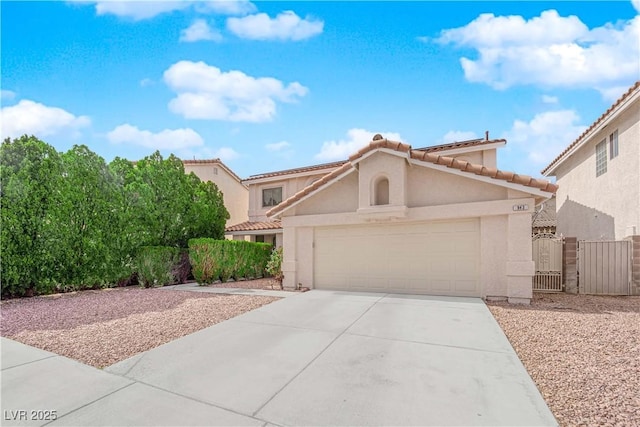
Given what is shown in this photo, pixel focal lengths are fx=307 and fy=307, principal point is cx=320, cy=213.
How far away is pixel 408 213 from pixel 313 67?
6.43 metres

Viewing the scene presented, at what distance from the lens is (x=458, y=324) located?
20.8 ft

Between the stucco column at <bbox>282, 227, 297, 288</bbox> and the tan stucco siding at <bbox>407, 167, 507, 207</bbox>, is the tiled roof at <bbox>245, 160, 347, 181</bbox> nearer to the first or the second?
the stucco column at <bbox>282, 227, 297, 288</bbox>

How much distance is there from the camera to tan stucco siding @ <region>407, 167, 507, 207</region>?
912 cm

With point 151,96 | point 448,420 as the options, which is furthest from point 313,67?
point 448,420

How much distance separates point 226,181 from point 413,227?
776 inches

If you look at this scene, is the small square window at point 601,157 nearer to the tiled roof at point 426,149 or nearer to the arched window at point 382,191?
the tiled roof at point 426,149

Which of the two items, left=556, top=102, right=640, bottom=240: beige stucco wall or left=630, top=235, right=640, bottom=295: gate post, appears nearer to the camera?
left=630, top=235, right=640, bottom=295: gate post

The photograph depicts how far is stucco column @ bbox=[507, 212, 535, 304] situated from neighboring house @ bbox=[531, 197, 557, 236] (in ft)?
46.9

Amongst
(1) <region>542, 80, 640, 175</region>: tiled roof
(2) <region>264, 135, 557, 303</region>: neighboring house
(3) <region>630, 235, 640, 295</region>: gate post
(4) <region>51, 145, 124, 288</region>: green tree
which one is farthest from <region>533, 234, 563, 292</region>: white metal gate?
(4) <region>51, 145, 124, 288</region>: green tree

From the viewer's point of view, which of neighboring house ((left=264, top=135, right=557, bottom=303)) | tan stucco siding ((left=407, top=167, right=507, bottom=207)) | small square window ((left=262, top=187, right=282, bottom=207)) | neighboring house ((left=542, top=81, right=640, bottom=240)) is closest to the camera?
neighboring house ((left=264, top=135, right=557, bottom=303))

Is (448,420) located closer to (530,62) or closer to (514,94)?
(530,62)

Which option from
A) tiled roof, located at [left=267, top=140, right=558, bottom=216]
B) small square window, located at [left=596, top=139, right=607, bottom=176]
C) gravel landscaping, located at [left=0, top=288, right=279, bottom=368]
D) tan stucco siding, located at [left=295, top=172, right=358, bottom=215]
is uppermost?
small square window, located at [left=596, top=139, right=607, bottom=176]

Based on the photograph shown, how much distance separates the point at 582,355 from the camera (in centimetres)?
474

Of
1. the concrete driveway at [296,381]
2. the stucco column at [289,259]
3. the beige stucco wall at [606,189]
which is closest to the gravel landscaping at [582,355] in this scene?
the concrete driveway at [296,381]
